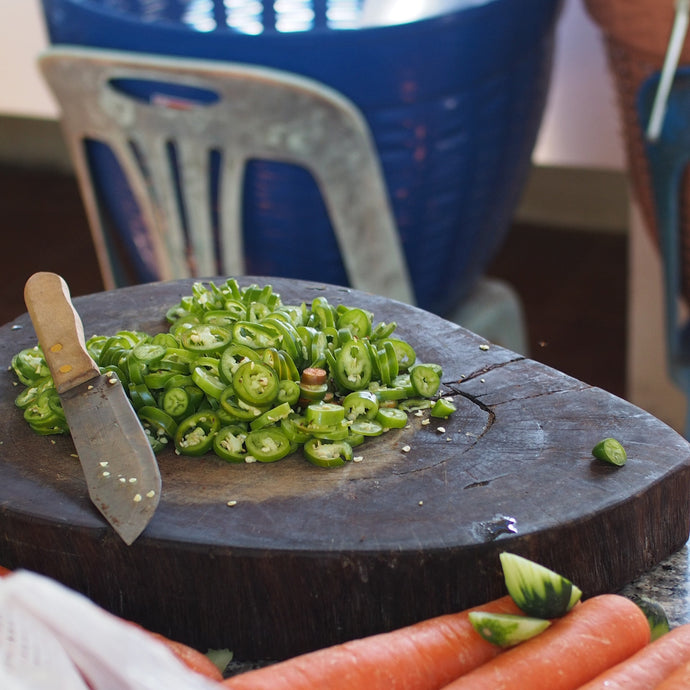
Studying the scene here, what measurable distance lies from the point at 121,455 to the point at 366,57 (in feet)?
2.86

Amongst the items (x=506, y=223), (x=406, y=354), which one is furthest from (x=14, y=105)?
(x=406, y=354)

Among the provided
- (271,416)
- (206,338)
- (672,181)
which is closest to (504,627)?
(271,416)

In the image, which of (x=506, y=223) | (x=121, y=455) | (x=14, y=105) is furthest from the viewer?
(x=14, y=105)

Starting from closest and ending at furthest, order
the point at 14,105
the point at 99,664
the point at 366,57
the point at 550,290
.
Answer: the point at 99,664
the point at 366,57
the point at 550,290
the point at 14,105

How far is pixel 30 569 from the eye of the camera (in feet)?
2.59

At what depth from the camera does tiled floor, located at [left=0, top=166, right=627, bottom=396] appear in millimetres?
2588

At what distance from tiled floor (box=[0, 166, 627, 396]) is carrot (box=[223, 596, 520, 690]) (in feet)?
5.66

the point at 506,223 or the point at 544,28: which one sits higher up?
the point at 544,28

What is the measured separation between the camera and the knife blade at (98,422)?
75 centimetres

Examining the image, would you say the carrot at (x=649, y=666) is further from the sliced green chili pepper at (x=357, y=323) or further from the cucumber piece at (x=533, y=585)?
the sliced green chili pepper at (x=357, y=323)

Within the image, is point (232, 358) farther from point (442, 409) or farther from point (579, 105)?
point (579, 105)

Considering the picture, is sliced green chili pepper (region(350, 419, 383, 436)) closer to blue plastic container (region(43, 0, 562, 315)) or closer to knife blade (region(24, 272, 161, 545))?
knife blade (region(24, 272, 161, 545))

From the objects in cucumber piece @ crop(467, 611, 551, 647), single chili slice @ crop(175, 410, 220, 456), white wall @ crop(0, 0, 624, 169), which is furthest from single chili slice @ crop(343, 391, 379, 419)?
white wall @ crop(0, 0, 624, 169)

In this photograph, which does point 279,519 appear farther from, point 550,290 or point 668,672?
point 550,290
